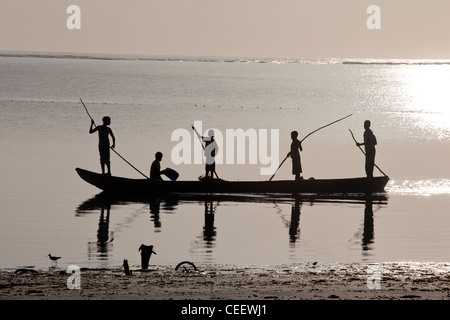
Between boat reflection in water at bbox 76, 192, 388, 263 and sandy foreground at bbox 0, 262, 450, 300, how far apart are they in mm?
1953

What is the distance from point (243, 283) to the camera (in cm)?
1269

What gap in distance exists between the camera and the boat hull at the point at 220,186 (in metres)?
23.5

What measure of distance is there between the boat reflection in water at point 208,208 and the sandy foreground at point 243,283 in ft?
6.41

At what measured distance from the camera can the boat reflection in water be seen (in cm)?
1728

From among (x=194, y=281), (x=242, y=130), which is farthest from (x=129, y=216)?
(x=242, y=130)
